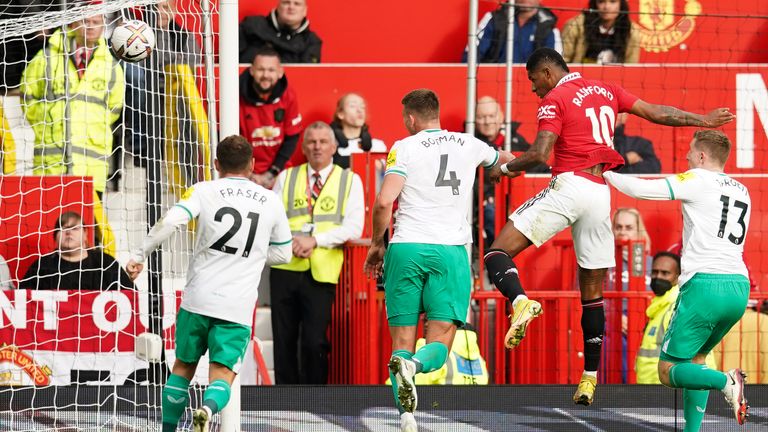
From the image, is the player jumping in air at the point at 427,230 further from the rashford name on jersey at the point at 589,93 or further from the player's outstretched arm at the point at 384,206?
the rashford name on jersey at the point at 589,93

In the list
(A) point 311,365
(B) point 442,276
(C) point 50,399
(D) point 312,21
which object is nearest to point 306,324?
(A) point 311,365

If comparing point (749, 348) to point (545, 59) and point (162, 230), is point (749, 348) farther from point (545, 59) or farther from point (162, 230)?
point (162, 230)

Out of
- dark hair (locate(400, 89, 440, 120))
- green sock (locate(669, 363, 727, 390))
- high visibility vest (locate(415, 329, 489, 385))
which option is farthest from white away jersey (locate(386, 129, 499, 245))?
high visibility vest (locate(415, 329, 489, 385))

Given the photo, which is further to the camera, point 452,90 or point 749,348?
point 452,90

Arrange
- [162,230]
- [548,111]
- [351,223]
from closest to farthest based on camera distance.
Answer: [162,230], [548,111], [351,223]

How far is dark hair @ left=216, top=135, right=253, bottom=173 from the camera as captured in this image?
7223 mm

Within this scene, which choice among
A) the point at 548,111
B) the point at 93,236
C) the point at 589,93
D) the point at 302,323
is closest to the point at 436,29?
the point at 302,323

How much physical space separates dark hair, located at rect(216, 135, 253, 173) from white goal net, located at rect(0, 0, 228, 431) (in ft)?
5.21

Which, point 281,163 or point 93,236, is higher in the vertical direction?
point 281,163

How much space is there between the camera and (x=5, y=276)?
9828 mm

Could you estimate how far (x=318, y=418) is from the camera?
29.1ft

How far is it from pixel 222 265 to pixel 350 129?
4.33m

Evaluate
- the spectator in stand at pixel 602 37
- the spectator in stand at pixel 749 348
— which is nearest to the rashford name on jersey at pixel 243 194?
the spectator in stand at pixel 749 348

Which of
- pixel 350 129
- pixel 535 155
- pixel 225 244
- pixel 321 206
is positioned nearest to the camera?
pixel 225 244
